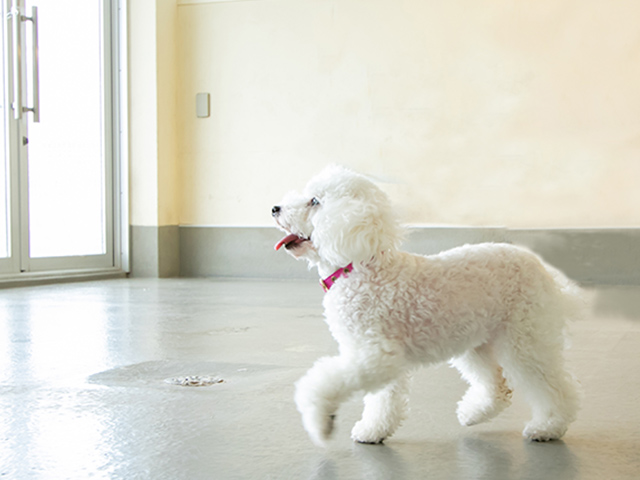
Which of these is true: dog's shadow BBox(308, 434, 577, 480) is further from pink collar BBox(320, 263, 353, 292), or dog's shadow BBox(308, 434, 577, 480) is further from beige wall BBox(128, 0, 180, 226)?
beige wall BBox(128, 0, 180, 226)

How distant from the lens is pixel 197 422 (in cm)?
230

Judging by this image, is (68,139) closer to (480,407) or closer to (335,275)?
(335,275)

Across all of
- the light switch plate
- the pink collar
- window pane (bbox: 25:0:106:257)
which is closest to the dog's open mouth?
the pink collar

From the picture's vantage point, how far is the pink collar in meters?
2.05

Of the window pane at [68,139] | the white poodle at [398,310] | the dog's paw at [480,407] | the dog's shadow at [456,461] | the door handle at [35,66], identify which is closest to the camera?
the dog's shadow at [456,461]

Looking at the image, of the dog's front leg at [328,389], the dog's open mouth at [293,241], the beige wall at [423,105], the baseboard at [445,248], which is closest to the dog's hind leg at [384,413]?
the dog's front leg at [328,389]

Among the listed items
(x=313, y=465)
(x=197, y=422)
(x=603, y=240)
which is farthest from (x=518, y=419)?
(x=603, y=240)

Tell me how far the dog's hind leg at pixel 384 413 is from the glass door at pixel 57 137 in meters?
5.44

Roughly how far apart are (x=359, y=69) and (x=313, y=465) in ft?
19.0

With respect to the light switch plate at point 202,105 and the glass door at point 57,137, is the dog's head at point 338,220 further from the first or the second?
the light switch plate at point 202,105

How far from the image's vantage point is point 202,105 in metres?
7.82

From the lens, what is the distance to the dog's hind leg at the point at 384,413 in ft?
6.89

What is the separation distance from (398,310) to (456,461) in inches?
15.7

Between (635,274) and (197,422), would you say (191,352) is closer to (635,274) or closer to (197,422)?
(197,422)
